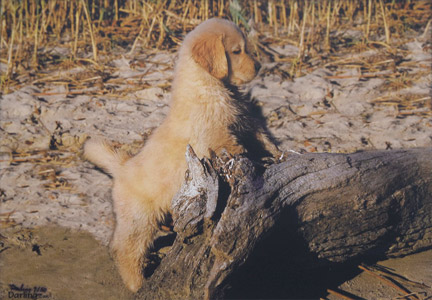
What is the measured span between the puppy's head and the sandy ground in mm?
1041

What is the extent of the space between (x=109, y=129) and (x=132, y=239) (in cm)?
210

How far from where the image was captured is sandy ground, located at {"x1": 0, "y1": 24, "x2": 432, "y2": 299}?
157 inches

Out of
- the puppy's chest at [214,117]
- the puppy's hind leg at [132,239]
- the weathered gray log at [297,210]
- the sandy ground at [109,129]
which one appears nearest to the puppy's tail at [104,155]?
the sandy ground at [109,129]

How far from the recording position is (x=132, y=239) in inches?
159

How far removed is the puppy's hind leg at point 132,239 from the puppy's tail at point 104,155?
57cm

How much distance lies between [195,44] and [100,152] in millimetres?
1407

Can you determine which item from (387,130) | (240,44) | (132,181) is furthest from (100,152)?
(387,130)

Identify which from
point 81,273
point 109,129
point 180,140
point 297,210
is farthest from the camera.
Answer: point 109,129

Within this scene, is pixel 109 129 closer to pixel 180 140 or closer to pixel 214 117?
pixel 180 140

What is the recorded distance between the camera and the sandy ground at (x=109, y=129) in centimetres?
400

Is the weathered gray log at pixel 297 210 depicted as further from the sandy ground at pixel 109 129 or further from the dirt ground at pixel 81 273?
the sandy ground at pixel 109 129

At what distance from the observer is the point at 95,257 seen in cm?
418

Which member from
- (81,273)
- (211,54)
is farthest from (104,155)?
(211,54)

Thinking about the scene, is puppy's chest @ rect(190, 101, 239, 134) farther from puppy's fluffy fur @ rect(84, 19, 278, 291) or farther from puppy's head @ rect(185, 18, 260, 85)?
puppy's head @ rect(185, 18, 260, 85)
